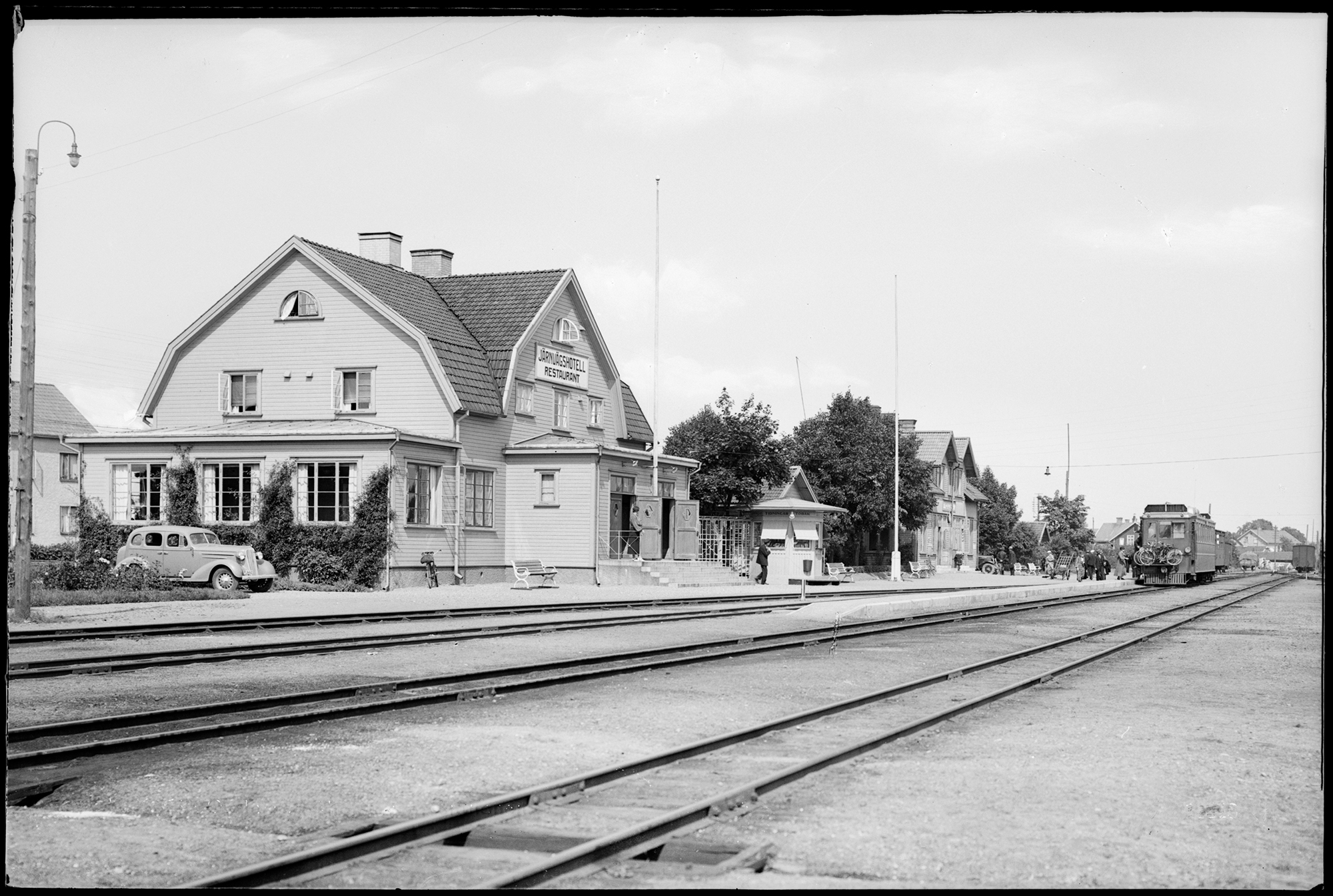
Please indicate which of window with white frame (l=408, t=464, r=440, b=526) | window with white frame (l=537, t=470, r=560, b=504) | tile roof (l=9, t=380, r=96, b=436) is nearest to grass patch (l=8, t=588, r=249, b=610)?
window with white frame (l=408, t=464, r=440, b=526)

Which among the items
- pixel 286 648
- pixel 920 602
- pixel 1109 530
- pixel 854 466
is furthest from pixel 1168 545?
pixel 1109 530

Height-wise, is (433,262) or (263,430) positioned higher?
(433,262)

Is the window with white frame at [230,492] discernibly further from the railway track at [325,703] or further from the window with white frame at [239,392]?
the railway track at [325,703]

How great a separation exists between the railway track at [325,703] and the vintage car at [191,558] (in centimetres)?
1507

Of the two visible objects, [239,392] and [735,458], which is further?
[735,458]

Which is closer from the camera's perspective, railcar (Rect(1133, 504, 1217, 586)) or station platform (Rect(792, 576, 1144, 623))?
station platform (Rect(792, 576, 1144, 623))

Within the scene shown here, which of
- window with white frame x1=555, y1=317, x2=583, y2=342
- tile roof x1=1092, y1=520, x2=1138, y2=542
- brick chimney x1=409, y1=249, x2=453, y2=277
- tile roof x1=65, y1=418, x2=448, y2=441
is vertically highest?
brick chimney x1=409, y1=249, x2=453, y2=277

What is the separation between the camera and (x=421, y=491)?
35781 mm

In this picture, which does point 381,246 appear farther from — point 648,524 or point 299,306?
point 648,524

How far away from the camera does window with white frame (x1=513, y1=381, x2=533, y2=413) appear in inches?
1574

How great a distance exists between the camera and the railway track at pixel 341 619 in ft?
62.5

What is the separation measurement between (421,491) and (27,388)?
14.2m

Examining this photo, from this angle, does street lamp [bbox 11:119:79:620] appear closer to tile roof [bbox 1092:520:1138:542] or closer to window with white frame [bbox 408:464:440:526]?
window with white frame [bbox 408:464:440:526]

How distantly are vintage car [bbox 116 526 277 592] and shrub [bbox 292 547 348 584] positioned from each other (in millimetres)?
2599
